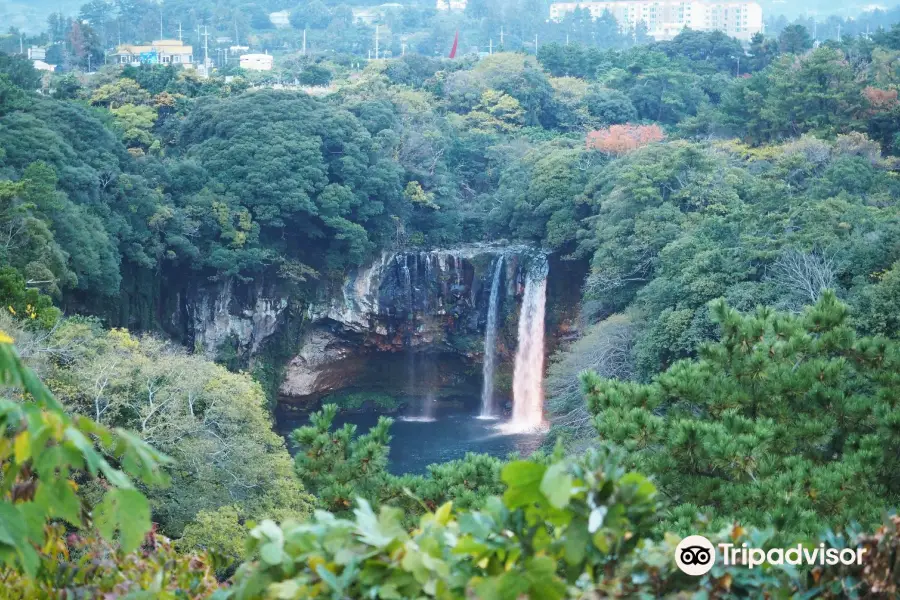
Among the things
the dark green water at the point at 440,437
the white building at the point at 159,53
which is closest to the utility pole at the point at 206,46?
the white building at the point at 159,53

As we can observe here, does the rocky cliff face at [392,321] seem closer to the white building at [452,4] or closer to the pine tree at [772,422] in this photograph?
the pine tree at [772,422]

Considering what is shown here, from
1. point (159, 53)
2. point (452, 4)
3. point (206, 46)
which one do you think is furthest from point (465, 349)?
point (452, 4)

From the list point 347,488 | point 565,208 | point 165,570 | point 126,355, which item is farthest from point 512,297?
point 165,570

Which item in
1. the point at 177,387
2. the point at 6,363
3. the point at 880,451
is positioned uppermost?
the point at 6,363

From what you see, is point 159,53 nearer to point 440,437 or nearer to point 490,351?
point 490,351

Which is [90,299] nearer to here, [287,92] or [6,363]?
[287,92]
